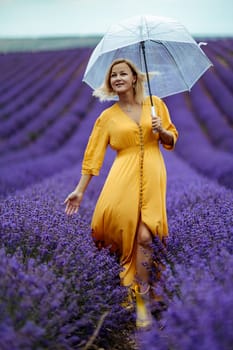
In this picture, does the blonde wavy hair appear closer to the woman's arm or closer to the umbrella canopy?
the umbrella canopy

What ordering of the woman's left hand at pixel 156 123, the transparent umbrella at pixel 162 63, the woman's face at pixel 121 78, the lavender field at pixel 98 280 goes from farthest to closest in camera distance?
the transparent umbrella at pixel 162 63 → the woman's face at pixel 121 78 → the woman's left hand at pixel 156 123 → the lavender field at pixel 98 280

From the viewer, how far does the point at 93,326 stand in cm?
209

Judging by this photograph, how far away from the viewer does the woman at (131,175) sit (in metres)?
2.67

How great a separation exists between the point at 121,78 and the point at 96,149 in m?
0.40

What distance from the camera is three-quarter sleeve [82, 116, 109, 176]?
2820mm

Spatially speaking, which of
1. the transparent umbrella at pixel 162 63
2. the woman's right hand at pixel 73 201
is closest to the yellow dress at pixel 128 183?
the woman's right hand at pixel 73 201

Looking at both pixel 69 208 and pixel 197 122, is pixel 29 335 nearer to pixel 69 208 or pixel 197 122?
pixel 69 208

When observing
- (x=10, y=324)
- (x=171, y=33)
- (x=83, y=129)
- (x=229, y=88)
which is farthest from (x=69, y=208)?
(x=229, y=88)

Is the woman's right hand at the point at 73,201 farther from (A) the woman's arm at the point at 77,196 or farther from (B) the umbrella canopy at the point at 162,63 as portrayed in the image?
(B) the umbrella canopy at the point at 162,63

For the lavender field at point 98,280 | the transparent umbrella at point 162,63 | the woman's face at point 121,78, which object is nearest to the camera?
the lavender field at point 98,280

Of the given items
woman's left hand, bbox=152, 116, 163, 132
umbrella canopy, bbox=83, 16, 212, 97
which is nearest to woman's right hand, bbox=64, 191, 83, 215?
woman's left hand, bbox=152, 116, 163, 132

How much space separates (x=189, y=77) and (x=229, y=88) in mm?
12681

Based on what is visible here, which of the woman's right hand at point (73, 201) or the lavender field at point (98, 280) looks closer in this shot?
the lavender field at point (98, 280)

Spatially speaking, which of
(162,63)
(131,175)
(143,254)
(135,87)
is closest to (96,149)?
(131,175)
